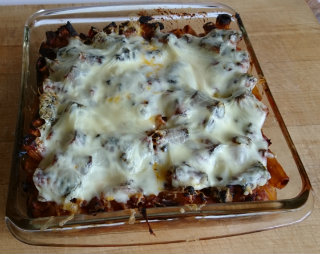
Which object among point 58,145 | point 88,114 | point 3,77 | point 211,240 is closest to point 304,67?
point 211,240

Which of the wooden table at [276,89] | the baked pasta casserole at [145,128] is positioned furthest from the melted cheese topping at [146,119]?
the wooden table at [276,89]

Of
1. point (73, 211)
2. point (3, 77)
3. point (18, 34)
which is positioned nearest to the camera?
point (73, 211)

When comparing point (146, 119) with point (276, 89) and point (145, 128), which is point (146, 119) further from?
point (276, 89)

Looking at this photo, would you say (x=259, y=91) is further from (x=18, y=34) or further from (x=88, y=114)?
(x=18, y=34)

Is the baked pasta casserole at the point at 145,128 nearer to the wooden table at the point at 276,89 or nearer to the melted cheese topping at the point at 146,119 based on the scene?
the melted cheese topping at the point at 146,119

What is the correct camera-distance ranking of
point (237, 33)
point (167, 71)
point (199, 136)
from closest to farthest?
point (199, 136), point (167, 71), point (237, 33)

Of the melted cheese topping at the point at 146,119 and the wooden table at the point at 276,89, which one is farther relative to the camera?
the wooden table at the point at 276,89

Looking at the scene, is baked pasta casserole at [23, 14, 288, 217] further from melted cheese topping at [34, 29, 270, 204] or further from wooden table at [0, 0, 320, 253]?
wooden table at [0, 0, 320, 253]
